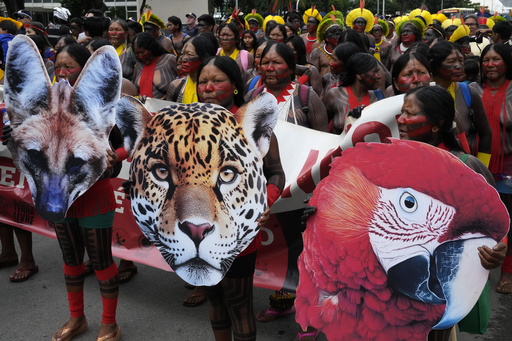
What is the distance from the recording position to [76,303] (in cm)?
356

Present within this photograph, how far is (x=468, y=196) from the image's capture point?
6.70 feet

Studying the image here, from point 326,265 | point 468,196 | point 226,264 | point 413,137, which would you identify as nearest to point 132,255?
point 226,264

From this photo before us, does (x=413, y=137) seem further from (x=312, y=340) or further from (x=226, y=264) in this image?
(x=312, y=340)

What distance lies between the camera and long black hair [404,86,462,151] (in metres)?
2.38

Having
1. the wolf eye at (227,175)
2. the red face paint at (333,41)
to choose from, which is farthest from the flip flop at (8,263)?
the red face paint at (333,41)

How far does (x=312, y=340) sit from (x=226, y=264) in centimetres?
120

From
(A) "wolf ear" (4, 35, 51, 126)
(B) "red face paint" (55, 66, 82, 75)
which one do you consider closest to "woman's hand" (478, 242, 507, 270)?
(A) "wolf ear" (4, 35, 51, 126)

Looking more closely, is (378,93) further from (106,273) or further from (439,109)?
(106,273)

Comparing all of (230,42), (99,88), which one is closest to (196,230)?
(99,88)

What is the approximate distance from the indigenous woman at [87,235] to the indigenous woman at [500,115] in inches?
104

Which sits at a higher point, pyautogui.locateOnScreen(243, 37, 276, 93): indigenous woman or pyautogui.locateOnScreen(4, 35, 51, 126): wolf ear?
pyautogui.locateOnScreen(4, 35, 51, 126): wolf ear

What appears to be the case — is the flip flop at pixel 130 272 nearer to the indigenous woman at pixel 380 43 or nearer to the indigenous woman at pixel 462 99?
the indigenous woman at pixel 462 99

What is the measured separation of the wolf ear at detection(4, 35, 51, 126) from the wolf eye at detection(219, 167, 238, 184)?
1.21 m

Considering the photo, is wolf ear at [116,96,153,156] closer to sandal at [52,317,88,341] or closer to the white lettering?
sandal at [52,317,88,341]
